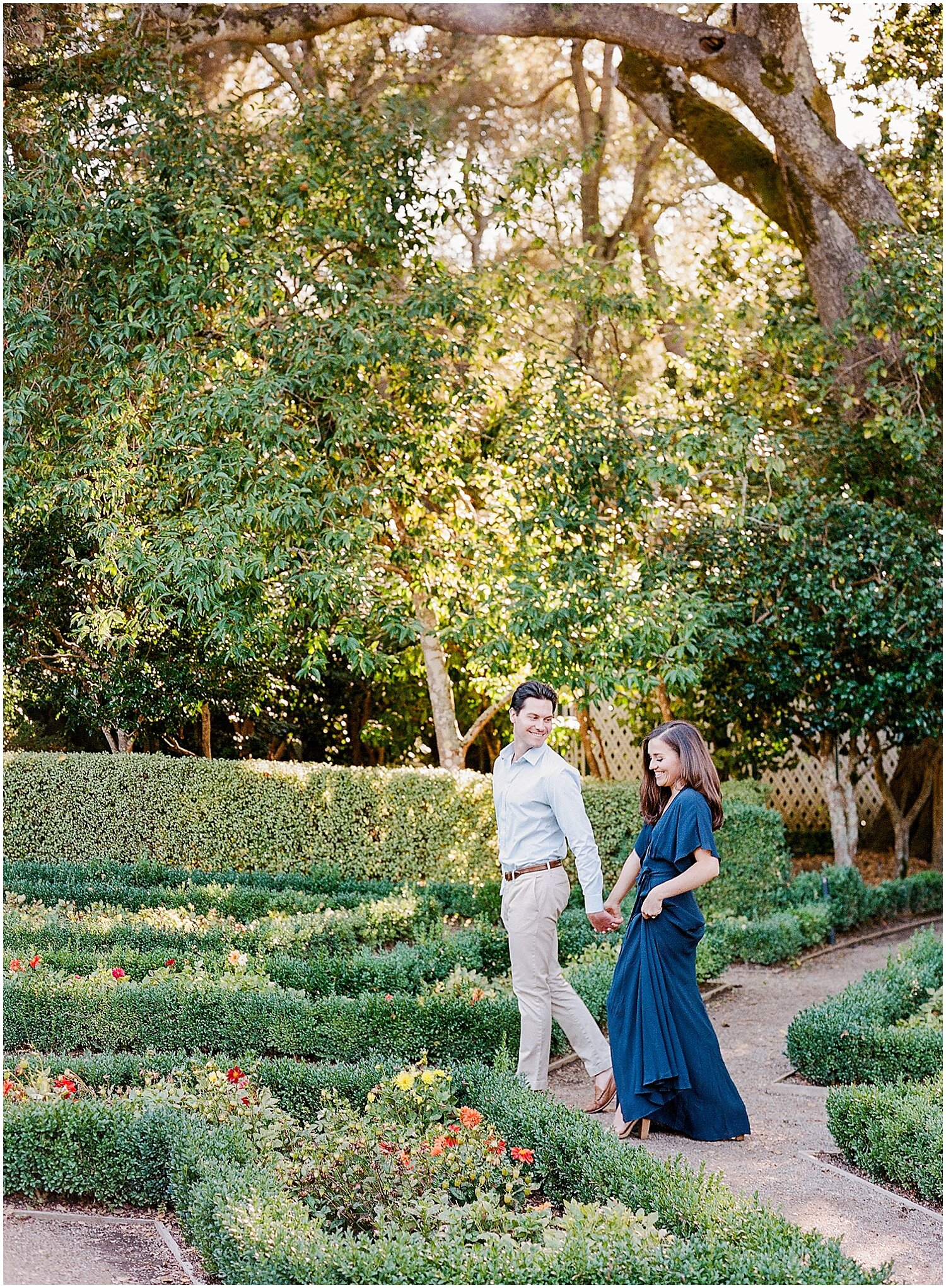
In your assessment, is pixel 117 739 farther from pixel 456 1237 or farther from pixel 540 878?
pixel 456 1237

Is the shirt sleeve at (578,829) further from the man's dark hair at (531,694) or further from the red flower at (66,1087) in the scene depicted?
the red flower at (66,1087)

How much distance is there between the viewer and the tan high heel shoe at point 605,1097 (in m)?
4.65

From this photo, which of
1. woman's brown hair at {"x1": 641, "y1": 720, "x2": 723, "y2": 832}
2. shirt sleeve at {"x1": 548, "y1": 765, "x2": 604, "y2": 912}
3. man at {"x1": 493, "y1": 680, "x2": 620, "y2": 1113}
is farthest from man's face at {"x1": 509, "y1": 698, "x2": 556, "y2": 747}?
woman's brown hair at {"x1": 641, "y1": 720, "x2": 723, "y2": 832}

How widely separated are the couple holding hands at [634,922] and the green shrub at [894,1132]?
411 mm

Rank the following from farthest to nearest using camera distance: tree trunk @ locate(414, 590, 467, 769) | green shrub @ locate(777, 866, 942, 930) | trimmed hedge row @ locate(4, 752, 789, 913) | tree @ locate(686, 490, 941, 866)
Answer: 1. tree trunk @ locate(414, 590, 467, 769)
2. trimmed hedge row @ locate(4, 752, 789, 913)
3. tree @ locate(686, 490, 941, 866)
4. green shrub @ locate(777, 866, 942, 930)

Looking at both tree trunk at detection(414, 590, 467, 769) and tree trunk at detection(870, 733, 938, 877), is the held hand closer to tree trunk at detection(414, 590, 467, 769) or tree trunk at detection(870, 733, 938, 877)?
tree trunk at detection(414, 590, 467, 769)

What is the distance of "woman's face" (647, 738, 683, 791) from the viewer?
14.7 feet

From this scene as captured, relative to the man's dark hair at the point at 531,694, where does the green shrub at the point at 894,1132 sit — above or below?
below

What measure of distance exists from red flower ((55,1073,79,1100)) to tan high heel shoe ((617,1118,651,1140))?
77.9 inches

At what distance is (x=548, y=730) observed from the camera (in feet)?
15.5

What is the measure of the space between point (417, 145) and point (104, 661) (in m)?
5.71

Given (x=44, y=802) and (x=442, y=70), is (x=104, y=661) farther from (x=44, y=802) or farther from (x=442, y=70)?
(x=442, y=70)

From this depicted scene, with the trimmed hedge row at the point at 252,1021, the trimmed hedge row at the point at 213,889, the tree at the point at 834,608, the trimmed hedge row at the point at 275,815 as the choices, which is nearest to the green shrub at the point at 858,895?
the trimmed hedge row at the point at 275,815

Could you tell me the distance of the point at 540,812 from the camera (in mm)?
4664
